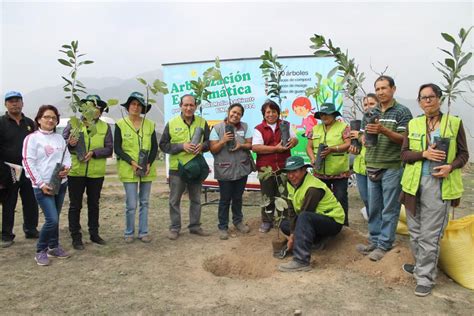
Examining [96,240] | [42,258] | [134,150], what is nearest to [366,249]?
[134,150]

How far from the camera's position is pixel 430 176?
340 cm

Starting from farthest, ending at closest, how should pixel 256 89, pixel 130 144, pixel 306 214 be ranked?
1. pixel 256 89
2. pixel 130 144
3. pixel 306 214

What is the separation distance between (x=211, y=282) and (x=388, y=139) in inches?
90.7

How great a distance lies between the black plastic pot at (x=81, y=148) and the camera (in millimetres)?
4500

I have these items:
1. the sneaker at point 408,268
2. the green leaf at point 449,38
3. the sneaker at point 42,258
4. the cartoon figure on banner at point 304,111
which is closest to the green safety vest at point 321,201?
the sneaker at point 408,268

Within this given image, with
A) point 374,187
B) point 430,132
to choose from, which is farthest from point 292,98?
point 430,132

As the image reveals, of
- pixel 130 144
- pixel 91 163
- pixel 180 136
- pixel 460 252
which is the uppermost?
pixel 180 136

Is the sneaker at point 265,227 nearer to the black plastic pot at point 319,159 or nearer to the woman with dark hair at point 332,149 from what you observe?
the woman with dark hair at point 332,149

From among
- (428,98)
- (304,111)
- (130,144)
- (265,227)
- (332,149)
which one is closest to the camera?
(428,98)

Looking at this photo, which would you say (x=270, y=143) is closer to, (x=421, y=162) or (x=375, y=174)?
(x=375, y=174)

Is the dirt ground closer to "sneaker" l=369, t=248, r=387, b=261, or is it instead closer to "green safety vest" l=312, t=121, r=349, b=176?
"sneaker" l=369, t=248, r=387, b=261

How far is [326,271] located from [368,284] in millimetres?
448

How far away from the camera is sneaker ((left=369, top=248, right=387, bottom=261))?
13.4 feet

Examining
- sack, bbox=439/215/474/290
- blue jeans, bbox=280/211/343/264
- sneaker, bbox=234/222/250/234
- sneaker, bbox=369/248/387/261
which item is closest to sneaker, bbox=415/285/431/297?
sack, bbox=439/215/474/290
